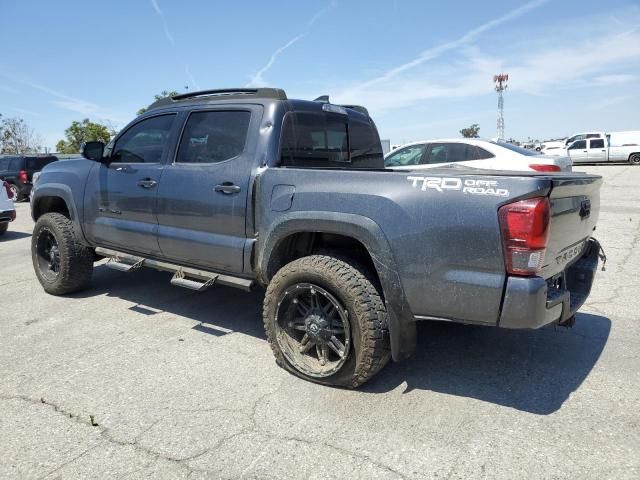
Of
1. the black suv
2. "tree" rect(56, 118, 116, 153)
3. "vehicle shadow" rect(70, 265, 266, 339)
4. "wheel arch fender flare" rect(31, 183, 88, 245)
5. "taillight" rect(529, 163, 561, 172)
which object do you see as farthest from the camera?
"tree" rect(56, 118, 116, 153)

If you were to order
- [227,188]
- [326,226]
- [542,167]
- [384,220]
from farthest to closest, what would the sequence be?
[542,167], [227,188], [326,226], [384,220]

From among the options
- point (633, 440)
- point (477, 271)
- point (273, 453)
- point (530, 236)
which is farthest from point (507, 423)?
point (273, 453)

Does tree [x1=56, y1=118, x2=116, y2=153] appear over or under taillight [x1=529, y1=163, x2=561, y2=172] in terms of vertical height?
over

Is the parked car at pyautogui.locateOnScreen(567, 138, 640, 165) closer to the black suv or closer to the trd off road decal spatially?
the black suv

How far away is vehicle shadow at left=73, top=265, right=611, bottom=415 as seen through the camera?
3.18 m

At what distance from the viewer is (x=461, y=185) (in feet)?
8.71

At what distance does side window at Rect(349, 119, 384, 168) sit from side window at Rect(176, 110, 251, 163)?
45.3 inches

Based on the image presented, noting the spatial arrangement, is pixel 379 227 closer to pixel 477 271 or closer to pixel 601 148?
pixel 477 271

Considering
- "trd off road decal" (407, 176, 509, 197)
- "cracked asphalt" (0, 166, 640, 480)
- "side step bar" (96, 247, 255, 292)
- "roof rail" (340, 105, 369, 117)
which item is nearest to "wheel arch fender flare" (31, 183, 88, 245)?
"side step bar" (96, 247, 255, 292)

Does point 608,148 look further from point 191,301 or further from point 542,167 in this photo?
point 191,301

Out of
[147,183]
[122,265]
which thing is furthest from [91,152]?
[122,265]

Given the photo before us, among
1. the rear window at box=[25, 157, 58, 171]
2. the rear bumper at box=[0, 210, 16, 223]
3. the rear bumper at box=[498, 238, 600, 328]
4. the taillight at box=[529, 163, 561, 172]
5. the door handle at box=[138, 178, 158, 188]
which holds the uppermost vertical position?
the rear window at box=[25, 157, 58, 171]

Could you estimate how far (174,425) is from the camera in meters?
2.83

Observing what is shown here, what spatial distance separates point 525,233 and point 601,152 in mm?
32449
